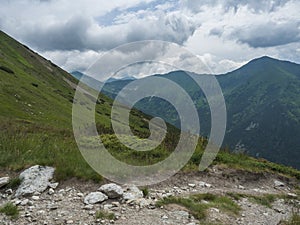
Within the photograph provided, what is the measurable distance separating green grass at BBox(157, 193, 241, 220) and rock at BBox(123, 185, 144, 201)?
0.76 metres

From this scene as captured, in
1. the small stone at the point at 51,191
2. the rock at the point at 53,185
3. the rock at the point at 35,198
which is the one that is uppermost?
the rock at the point at 53,185

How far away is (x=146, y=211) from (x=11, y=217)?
361cm

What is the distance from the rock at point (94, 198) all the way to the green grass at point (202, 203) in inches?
67.4

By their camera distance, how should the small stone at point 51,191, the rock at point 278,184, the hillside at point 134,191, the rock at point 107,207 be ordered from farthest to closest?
the rock at point 278,184, the small stone at point 51,191, the rock at point 107,207, the hillside at point 134,191

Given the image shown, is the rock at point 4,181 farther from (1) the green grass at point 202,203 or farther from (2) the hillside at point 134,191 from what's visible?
(1) the green grass at point 202,203

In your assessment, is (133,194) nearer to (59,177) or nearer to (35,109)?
(59,177)

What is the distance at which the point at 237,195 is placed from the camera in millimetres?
11867

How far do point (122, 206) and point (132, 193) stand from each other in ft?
2.78

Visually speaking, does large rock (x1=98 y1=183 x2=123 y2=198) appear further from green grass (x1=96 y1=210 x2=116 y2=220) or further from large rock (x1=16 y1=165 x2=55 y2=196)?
large rock (x1=16 y1=165 x2=55 y2=196)

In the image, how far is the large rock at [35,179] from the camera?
9.76m

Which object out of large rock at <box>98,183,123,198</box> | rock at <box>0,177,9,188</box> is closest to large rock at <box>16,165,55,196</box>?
rock at <box>0,177,9,188</box>

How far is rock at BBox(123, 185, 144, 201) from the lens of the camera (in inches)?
375

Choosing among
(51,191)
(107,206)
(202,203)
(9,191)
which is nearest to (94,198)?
(107,206)

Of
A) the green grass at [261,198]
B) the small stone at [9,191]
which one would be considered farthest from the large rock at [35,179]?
the green grass at [261,198]
